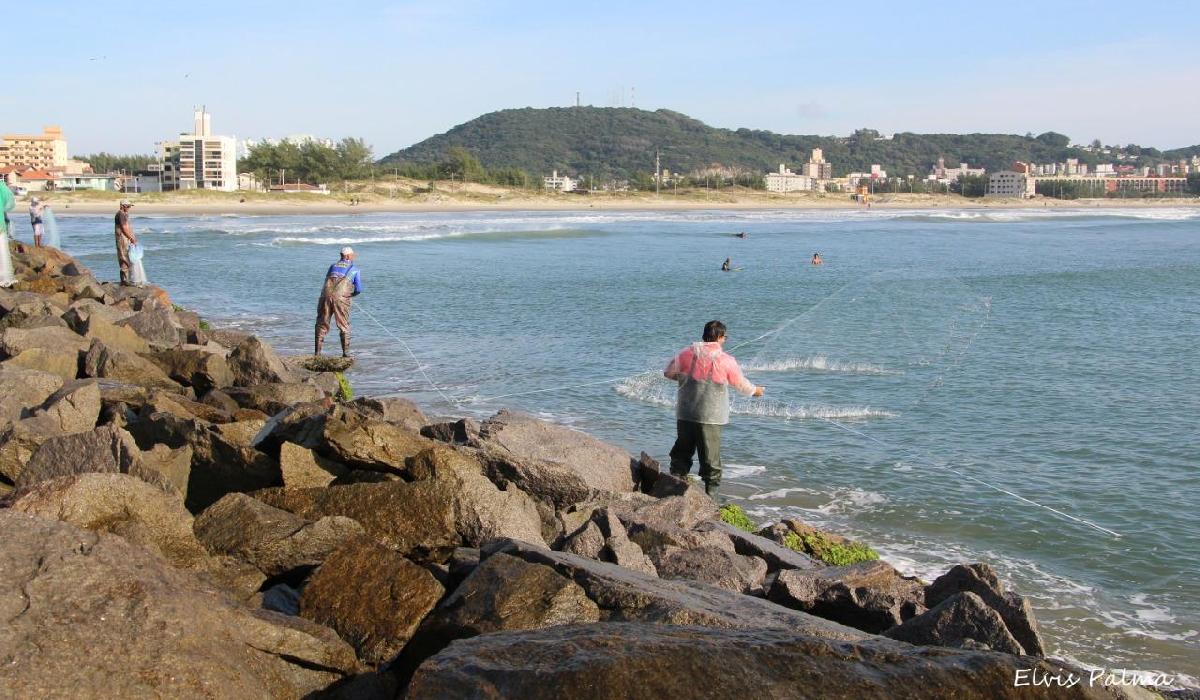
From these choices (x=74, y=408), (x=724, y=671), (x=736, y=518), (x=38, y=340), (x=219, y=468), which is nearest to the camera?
(x=724, y=671)

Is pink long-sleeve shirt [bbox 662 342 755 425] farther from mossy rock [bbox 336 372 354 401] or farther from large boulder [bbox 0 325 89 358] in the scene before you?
large boulder [bbox 0 325 89 358]

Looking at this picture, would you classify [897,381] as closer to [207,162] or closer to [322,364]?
[322,364]

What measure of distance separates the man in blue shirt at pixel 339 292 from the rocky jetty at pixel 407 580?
7187 millimetres

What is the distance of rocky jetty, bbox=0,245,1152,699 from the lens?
11.0 feet

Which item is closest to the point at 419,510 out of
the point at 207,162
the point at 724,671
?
the point at 724,671

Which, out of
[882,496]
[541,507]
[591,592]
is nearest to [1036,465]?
[882,496]

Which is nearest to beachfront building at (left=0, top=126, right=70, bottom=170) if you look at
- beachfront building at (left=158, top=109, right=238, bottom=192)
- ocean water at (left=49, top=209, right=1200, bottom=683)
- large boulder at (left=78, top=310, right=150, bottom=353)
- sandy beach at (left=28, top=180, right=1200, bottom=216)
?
beachfront building at (left=158, top=109, right=238, bottom=192)

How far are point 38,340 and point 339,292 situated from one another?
563cm

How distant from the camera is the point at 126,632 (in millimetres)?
3594

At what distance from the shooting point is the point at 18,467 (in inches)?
243

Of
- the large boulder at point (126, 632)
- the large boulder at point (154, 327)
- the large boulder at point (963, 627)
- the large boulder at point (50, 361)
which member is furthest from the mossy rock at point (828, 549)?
the large boulder at point (154, 327)

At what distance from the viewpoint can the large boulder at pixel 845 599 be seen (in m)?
6.05

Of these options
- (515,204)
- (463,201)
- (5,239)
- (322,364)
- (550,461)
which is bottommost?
(322,364)

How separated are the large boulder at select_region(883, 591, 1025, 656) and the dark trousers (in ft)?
12.9
